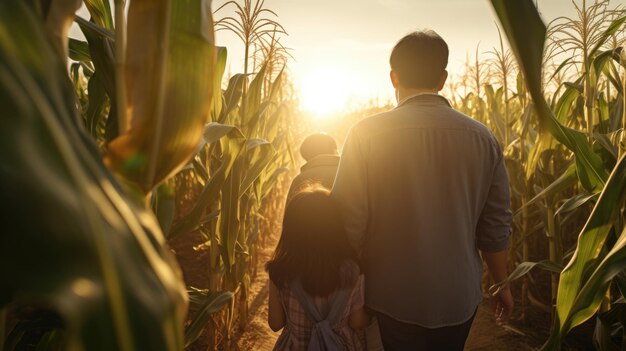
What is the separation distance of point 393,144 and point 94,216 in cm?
128

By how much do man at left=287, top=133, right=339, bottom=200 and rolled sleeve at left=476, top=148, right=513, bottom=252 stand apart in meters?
0.76

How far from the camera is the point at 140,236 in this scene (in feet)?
1.03

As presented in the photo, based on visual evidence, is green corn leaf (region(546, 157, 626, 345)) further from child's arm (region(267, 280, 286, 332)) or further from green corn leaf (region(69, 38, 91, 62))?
green corn leaf (region(69, 38, 91, 62))

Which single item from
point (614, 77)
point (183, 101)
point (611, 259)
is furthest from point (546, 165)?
point (183, 101)

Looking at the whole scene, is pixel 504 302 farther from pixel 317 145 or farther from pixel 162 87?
pixel 162 87

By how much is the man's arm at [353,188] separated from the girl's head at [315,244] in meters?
0.04

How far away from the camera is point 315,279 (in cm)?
156

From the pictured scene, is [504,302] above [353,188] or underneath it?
underneath

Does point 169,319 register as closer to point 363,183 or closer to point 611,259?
point 611,259

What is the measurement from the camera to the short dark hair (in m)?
1.44

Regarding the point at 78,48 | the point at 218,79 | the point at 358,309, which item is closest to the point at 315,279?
the point at 358,309

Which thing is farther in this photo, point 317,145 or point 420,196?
point 317,145

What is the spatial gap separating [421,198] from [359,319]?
57 centimetres

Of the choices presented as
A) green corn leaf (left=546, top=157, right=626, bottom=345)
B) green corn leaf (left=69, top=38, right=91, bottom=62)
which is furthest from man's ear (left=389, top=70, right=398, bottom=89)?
green corn leaf (left=69, top=38, right=91, bottom=62)
